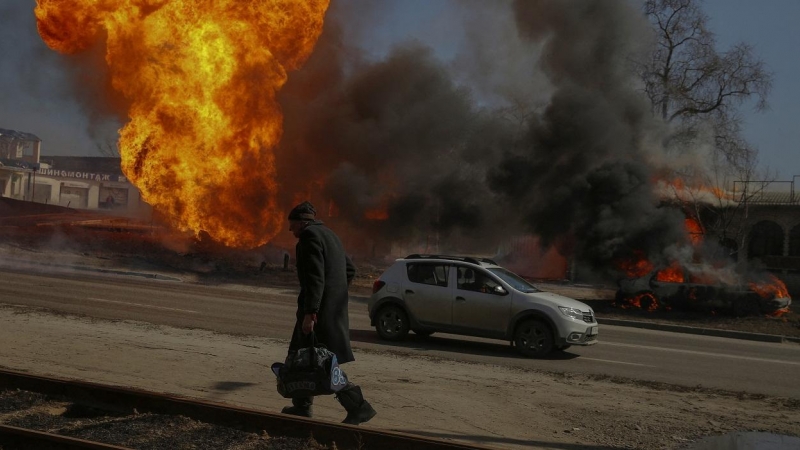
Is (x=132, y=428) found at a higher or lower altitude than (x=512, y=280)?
lower

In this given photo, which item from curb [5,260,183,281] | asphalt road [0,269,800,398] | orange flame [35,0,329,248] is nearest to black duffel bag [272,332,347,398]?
asphalt road [0,269,800,398]

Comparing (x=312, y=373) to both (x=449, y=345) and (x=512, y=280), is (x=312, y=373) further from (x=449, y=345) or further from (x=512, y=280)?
(x=512, y=280)

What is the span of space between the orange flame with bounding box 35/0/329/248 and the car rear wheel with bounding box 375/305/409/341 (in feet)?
47.9

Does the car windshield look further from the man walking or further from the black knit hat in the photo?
the black knit hat

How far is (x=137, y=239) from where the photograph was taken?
112ft

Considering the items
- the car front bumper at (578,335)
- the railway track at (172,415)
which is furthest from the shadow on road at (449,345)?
the railway track at (172,415)

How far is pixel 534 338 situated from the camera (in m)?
12.1

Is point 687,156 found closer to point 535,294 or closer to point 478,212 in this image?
point 478,212

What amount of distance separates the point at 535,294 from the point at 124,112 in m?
18.8

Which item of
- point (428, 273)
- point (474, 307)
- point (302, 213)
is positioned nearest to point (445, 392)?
point (302, 213)

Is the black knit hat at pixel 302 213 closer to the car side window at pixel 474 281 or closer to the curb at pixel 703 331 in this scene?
the car side window at pixel 474 281

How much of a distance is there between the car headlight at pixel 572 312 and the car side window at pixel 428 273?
2.10 meters

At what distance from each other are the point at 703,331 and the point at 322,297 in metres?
15.0

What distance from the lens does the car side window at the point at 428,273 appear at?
1303 cm
